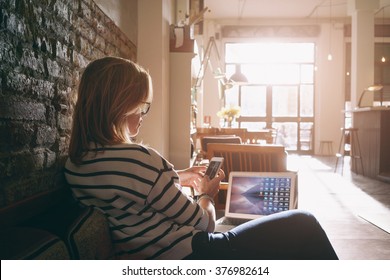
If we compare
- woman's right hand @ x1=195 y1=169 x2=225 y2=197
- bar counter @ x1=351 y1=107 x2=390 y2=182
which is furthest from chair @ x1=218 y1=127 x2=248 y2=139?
woman's right hand @ x1=195 y1=169 x2=225 y2=197

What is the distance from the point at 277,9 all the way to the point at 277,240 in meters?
9.51

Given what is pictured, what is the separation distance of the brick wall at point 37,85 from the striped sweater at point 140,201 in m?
0.20

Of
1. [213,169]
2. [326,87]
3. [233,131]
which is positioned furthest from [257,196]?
[326,87]

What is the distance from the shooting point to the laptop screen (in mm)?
1765

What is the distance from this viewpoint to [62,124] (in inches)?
64.9

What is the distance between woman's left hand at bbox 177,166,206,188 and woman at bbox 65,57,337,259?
1.17ft

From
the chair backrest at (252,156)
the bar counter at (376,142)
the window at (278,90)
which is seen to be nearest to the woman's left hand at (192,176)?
the chair backrest at (252,156)

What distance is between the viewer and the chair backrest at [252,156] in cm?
234

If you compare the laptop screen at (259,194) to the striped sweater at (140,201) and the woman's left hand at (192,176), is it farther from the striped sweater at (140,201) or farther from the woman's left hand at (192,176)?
the striped sweater at (140,201)

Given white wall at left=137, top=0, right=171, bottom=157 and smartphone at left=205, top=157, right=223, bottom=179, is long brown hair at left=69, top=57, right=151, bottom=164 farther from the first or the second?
white wall at left=137, top=0, right=171, bottom=157

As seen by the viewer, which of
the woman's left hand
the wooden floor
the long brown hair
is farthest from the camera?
the wooden floor

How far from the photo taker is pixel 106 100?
1279mm

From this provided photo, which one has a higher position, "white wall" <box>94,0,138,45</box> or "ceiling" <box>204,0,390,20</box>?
"ceiling" <box>204,0,390,20</box>
